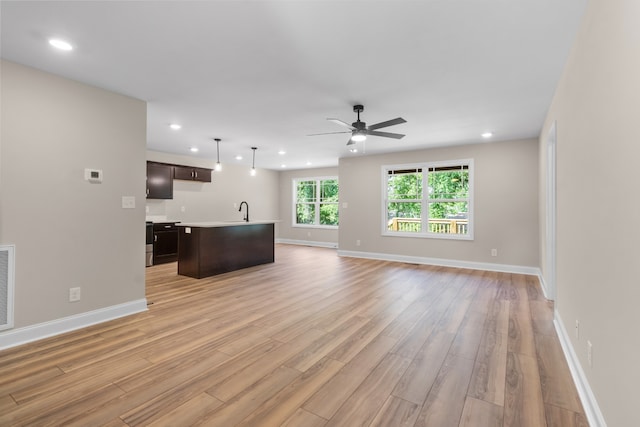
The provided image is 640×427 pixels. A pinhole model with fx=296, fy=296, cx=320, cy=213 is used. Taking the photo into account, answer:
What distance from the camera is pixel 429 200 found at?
21.3 feet

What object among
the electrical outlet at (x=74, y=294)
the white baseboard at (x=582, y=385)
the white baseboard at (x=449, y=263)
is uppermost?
the electrical outlet at (x=74, y=294)

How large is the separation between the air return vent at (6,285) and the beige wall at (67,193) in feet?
0.15

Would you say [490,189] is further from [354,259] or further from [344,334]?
[344,334]

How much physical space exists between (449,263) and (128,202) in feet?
19.0

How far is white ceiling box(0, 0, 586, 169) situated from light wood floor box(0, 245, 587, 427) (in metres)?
2.52

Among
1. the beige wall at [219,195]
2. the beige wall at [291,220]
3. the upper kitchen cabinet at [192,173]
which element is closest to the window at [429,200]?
the beige wall at [291,220]

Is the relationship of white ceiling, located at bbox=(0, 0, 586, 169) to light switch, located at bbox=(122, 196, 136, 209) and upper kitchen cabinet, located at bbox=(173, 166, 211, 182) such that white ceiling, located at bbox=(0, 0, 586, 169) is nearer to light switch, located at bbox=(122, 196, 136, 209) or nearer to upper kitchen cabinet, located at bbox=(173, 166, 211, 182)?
light switch, located at bbox=(122, 196, 136, 209)

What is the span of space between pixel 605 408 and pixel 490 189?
489cm

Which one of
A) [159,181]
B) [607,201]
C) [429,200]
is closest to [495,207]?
[429,200]

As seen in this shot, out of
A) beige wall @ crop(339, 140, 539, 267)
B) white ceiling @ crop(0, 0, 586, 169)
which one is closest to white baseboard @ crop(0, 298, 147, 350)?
white ceiling @ crop(0, 0, 586, 169)

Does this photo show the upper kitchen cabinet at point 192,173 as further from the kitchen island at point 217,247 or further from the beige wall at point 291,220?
the beige wall at point 291,220

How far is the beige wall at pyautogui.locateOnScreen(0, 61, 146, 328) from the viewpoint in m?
2.67

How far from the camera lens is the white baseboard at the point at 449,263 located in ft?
18.1

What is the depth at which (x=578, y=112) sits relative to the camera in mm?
2182
